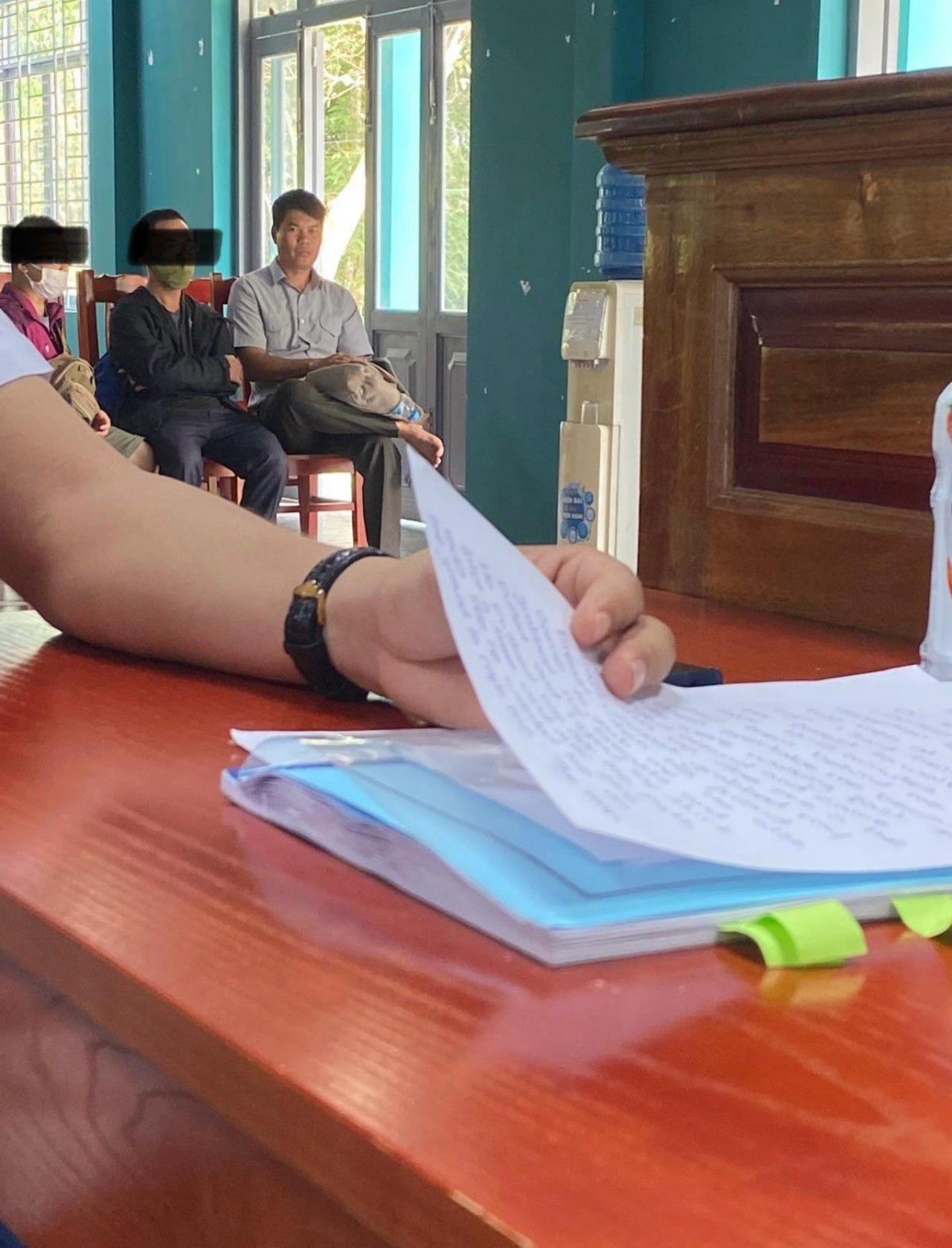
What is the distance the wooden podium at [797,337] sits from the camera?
1057mm

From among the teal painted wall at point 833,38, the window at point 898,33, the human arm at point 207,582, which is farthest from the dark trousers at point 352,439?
the human arm at point 207,582

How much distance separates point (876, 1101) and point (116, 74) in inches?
309

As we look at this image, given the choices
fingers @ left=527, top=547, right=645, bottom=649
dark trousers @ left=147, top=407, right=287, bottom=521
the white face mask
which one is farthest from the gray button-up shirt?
fingers @ left=527, top=547, right=645, bottom=649

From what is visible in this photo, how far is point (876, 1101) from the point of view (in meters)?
0.35

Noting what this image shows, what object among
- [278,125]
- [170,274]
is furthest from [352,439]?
[278,125]

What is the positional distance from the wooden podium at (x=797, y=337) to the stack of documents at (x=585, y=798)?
1.71 feet

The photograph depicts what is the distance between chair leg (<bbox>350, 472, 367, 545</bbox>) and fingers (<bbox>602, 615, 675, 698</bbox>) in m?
4.17

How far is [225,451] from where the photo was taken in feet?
15.0

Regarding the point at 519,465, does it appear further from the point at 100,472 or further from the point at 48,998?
the point at 48,998

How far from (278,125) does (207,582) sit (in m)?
6.54

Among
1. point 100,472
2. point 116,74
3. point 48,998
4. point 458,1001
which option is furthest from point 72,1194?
point 116,74

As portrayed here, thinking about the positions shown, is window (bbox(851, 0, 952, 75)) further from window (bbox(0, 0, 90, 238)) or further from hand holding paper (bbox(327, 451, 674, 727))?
window (bbox(0, 0, 90, 238))

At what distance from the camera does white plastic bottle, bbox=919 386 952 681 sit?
0.75 meters

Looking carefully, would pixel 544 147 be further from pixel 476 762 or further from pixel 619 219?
pixel 476 762
